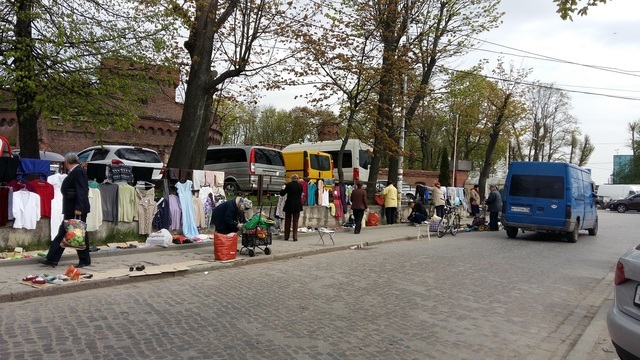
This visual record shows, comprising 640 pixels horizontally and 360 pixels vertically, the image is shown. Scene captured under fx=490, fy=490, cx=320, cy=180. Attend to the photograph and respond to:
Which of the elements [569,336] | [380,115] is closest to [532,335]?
[569,336]

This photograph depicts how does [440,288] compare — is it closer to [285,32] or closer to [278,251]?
[278,251]

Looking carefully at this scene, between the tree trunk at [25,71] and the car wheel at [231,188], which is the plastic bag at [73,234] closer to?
the tree trunk at [25,71]

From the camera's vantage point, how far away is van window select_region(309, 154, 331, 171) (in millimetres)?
23156

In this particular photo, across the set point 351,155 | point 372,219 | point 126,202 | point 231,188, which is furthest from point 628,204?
point 126,202

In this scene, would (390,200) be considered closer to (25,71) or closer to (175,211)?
(175,211)

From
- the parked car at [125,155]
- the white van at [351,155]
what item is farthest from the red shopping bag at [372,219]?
the white van at [351,155]

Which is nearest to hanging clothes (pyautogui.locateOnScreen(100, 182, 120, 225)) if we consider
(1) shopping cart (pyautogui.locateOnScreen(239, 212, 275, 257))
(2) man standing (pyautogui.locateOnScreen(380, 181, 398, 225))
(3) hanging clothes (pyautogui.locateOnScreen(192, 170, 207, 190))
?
(3) hanging clothes (pyautogui.locateOnScreen(192, 170, 207, 190))

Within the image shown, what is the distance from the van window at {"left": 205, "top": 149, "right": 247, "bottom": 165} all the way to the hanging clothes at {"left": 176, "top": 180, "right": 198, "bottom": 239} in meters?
6.87

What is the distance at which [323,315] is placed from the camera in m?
6.31

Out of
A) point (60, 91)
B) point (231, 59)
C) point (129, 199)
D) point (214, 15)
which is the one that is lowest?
point (129, 199)

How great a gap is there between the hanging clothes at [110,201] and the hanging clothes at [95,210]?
0.23 metres

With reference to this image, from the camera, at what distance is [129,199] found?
1152 centimetres

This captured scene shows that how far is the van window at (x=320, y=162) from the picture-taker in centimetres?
2316

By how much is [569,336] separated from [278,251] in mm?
7108
